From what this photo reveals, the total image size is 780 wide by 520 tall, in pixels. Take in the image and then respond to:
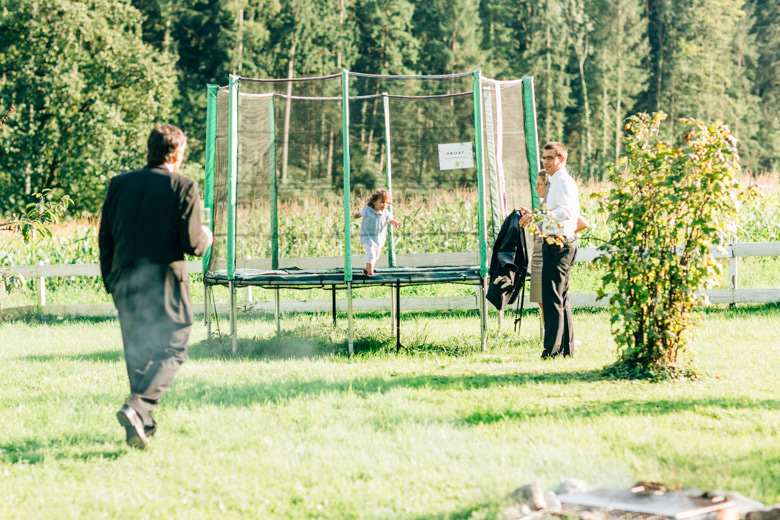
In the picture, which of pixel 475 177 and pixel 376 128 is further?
pixel 376 128

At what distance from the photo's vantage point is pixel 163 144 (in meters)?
5.29

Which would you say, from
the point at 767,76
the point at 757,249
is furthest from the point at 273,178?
the point at 767,76

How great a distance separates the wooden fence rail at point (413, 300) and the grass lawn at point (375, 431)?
305 centimetres

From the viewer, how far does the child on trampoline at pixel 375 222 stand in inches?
369

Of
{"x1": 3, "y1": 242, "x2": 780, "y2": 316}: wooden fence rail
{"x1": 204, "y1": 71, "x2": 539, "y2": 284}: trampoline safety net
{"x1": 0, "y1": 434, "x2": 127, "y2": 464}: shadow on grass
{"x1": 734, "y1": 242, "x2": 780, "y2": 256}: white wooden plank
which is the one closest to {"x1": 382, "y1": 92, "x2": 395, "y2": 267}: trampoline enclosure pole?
{"x1": 204, "y1": 71, "x2": 539, "y2": 284}: trampoline safety net

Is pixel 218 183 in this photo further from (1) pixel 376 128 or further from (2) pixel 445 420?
(2) pixel 445 420

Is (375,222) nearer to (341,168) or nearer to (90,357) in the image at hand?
(341,168)

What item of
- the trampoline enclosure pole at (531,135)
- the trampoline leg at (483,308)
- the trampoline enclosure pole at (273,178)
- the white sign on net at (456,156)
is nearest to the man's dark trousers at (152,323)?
the trampoline leg at (483,308)

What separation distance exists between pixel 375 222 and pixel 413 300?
307 cm

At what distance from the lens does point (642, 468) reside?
4.45 metres

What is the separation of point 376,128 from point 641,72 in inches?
1808

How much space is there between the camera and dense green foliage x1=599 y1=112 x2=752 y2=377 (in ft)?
21.4

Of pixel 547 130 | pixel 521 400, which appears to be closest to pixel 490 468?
pixel 521 400

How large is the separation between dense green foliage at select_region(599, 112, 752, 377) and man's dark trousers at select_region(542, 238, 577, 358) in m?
1.01
